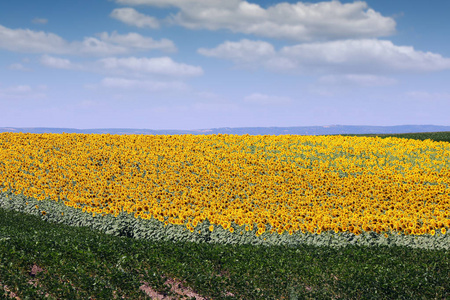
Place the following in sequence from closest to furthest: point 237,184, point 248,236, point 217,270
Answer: point 217,270, point 248,236, point 237,184

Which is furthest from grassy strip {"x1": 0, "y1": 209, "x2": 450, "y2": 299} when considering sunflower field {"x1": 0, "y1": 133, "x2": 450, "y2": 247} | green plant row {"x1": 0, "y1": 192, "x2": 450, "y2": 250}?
sunflower field {"x1": 0, "y1": 133, "x2": 450, "y2": 247}

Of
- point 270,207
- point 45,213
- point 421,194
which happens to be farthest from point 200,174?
point 421,194

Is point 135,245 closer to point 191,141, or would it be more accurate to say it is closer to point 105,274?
point 105,274

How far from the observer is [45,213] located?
48.8 feet

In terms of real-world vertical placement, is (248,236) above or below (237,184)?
below

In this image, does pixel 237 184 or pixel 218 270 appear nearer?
pixel 218 270

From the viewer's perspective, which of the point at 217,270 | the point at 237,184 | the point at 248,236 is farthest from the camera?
the point at 237,184

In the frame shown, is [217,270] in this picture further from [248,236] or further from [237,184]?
[237,184]

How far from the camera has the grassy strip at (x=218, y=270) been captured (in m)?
7.80

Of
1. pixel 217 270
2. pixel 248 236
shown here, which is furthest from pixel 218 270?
pixel 248 236

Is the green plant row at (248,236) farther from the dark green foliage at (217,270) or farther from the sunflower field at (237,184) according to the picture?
the dark green foliage at (217,270)

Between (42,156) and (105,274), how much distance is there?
13218mm

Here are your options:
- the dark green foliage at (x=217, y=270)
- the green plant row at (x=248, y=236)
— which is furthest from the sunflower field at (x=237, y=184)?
the dark green foliage at (x=217, y=270)

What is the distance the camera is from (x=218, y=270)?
8.66 meters
